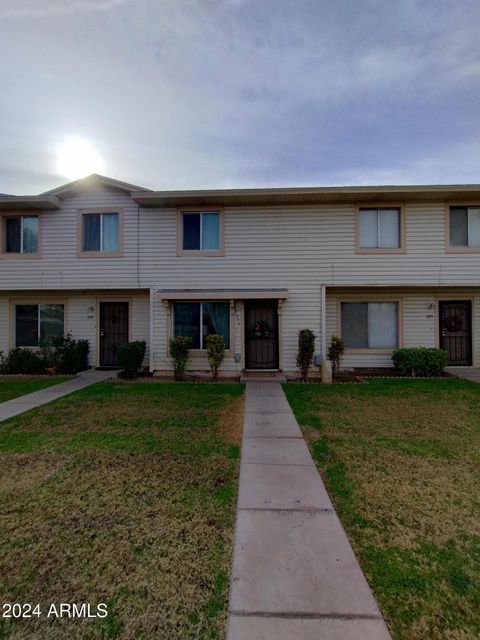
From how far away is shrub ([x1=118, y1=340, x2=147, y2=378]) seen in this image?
30.8 ft

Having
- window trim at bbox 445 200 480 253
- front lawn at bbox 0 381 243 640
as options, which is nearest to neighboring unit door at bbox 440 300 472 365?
window trim at bbox 445 200 480 253

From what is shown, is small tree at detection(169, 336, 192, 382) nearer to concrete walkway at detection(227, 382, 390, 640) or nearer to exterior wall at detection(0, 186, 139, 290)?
→ exterior wall at detection(0, 186, 139, 290)

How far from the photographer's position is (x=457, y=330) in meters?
10.7

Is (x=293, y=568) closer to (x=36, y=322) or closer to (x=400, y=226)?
(x=400, y=226)

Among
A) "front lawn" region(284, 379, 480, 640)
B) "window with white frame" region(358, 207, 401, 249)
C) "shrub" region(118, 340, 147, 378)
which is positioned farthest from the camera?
"window with white frame" region(358, 207, 401, 249)

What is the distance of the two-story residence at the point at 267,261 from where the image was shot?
9.76 meters

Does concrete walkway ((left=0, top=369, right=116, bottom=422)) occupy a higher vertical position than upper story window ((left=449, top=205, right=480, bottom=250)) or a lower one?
lower

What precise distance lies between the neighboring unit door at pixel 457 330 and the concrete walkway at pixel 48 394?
11.0 metres

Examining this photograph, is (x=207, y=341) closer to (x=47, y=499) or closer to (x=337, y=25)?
(x=47, y=499)

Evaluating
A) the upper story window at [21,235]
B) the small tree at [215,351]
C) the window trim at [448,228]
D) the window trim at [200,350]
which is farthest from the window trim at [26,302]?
the window trim at [448,228]

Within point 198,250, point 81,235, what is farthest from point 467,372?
point 81,235

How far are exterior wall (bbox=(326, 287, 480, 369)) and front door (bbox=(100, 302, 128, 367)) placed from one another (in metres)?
7.00

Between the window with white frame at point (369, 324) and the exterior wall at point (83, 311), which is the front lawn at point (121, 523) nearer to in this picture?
the exterior wall at point (83, 311)

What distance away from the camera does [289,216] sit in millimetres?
9938
